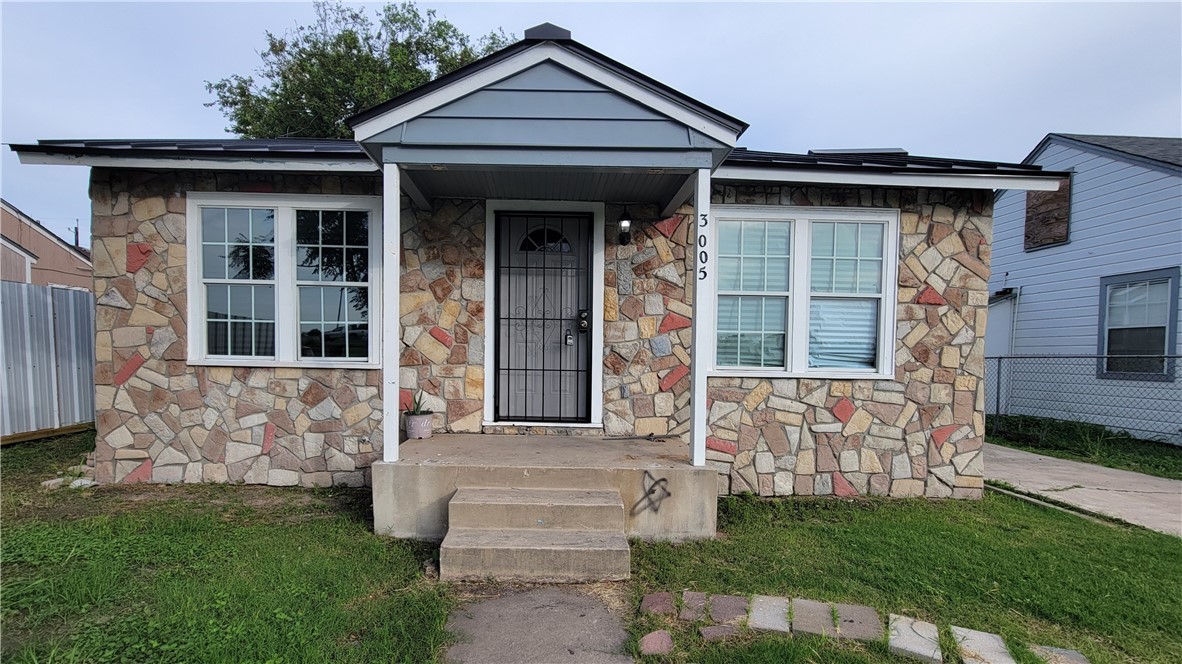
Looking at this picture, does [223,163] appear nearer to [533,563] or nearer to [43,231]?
[533,563]

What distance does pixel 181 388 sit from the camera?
182 inches

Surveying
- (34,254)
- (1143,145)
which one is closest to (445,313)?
(1143,145)

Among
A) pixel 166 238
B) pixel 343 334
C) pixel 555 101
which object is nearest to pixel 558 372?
pixel 343 334

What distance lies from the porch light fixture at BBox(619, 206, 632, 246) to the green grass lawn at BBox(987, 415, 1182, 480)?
6.51 m

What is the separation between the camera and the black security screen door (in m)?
4.88

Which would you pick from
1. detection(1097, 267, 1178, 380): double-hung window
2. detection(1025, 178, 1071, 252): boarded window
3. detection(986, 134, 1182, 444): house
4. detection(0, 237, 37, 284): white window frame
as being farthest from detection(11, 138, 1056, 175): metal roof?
detection(0, 237, 37, 284): white window frame

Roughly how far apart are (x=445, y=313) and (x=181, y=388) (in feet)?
7.88

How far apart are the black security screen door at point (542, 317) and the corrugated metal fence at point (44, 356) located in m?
5.39

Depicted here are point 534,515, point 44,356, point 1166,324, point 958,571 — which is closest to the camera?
point 958,571

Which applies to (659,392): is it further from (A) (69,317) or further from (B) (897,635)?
Answer: (A) (69,317)

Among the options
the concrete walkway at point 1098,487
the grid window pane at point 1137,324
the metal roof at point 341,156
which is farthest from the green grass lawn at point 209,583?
the grid window pane at point 1137,324

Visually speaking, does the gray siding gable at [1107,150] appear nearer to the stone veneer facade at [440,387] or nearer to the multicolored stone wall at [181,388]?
the stone veneer facade at [440,387]

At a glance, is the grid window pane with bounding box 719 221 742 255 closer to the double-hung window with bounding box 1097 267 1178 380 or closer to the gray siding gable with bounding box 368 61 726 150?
the gray siding gable with bounding box 368 61 726 150

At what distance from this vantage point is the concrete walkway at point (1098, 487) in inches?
168
